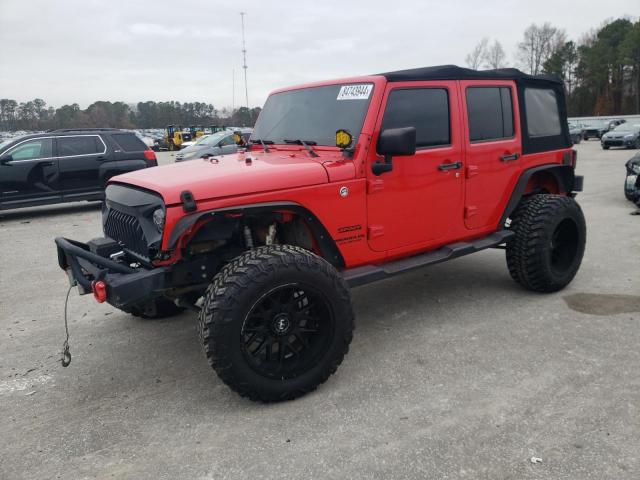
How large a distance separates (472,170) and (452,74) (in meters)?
0.79

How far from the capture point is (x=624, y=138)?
2289 centimetres

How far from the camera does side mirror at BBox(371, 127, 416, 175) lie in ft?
11.0

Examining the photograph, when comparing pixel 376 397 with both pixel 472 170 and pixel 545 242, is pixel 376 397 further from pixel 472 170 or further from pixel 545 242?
pixel 545 242

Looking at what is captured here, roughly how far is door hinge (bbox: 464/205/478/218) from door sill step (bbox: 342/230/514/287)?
0.80 feet

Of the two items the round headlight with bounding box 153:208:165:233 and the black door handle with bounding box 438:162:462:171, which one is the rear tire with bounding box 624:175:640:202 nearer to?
the black door handle with bounding box 438:162:462:171

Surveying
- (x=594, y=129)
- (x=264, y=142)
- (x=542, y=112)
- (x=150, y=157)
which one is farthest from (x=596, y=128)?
(x=264, y=142)

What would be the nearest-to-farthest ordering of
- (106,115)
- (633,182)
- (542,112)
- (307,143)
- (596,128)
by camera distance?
(307,143) < (542,112) < (633,182) < (596,128) < (106,115)

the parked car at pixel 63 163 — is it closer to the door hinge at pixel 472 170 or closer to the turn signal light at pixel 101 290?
the turn signal light at pixel 101 290

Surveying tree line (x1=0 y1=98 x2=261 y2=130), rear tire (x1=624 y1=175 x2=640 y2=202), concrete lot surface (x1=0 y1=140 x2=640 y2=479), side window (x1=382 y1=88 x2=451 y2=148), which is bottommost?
concrete lot surface (x1=0 y1=140 x2=640 y2=479)

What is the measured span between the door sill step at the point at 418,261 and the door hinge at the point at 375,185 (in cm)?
57

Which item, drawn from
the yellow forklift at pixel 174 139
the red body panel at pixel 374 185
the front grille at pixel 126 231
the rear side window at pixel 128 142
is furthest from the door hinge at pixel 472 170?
the yellow forklift at pixel 174 139

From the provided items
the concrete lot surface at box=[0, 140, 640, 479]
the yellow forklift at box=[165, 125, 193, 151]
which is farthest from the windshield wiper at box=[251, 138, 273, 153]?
the yellow forklift at box=[165, 125, 193, 151]

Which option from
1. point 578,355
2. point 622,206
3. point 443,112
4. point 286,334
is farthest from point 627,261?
point 286,334

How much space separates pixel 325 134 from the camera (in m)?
3.83
